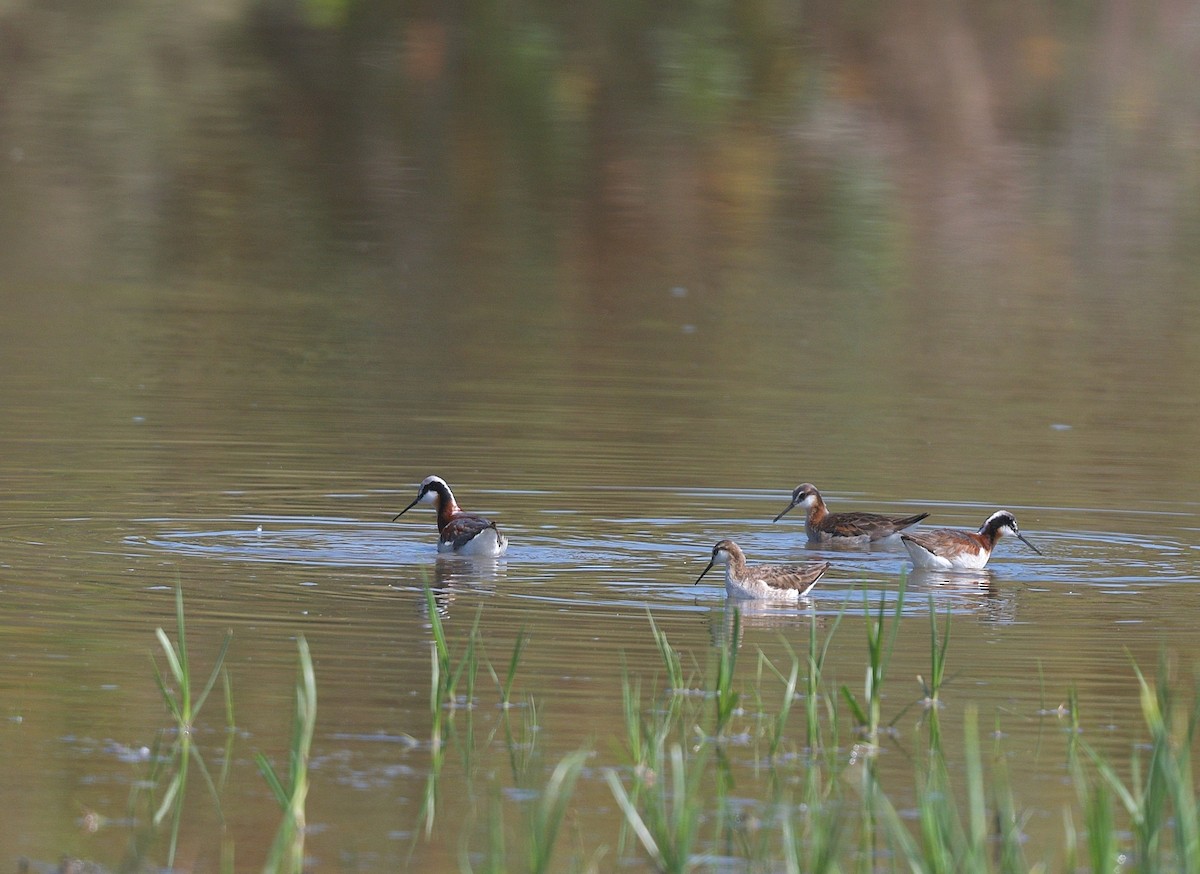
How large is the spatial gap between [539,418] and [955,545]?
4878 mm

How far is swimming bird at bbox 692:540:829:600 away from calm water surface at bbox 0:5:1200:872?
0.53ft

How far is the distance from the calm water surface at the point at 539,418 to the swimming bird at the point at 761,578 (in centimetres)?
16

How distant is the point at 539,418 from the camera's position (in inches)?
642

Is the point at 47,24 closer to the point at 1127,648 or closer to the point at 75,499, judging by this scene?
the point at 75,499

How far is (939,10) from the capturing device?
34.8m

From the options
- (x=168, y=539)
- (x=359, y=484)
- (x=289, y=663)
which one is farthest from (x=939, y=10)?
(x=289, y=663)

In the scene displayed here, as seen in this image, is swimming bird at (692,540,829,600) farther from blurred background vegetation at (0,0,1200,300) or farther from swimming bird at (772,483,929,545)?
blurred background vegetation at (0,0,1200,300)

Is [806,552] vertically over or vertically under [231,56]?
under

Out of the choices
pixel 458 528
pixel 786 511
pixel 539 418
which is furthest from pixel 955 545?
pixel 539 418

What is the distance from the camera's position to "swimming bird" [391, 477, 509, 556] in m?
11.6

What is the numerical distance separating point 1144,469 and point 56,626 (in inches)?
300

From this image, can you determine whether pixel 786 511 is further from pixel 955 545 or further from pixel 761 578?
pixel 761 578

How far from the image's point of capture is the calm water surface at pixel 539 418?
8008 millimetres

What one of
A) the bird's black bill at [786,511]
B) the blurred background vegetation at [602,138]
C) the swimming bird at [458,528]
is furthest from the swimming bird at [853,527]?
the blurred background vegetation at [602,138]
